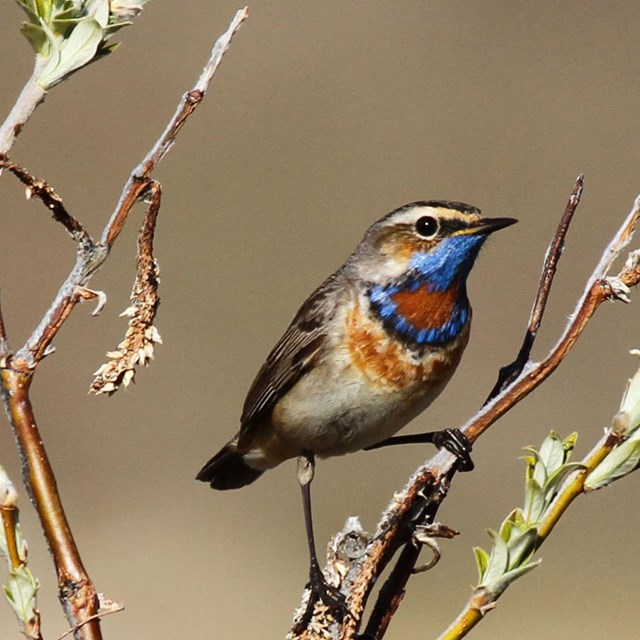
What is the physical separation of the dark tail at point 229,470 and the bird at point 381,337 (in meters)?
0.48

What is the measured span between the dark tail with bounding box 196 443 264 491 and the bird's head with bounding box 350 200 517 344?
1.13 meters

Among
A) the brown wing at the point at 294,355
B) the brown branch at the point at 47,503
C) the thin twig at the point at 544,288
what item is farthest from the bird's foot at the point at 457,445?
the brown wing at the point at 294,355

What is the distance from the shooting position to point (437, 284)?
158 inches

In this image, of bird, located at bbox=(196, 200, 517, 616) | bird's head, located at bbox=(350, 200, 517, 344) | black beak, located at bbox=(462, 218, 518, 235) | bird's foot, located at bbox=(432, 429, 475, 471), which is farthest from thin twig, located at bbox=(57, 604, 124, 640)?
bird's head, located at bbox=(350, 200, 517, 344)

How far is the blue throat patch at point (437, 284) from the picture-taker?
13.0 feet

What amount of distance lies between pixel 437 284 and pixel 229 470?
146cm

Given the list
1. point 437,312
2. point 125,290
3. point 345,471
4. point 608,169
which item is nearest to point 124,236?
point 125,290

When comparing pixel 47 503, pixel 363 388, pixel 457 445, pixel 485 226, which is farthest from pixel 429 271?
pixel 47 503

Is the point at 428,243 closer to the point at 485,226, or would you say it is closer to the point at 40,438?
the point at 485,226

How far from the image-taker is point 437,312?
4.01m

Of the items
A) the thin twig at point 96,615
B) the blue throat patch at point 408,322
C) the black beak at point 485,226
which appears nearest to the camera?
the thin twig at point 96,615

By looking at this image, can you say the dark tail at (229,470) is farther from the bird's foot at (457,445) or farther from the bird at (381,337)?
the bird's foot at (457,445)

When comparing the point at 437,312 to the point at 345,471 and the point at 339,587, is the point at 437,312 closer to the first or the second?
the point at 339,587

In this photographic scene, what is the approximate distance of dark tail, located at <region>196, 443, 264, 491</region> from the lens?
4.91 meters
